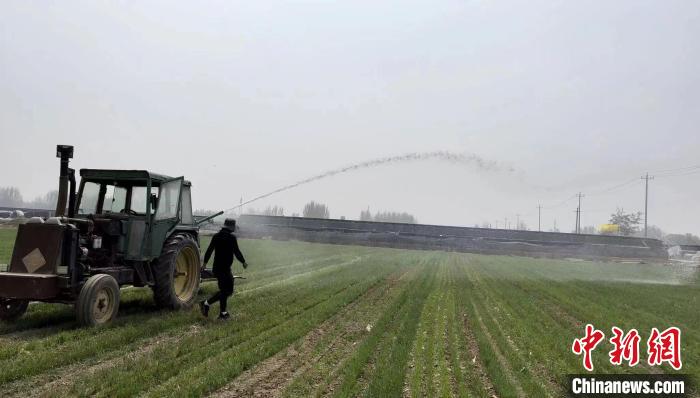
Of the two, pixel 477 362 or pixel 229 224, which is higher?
pixel 229 224

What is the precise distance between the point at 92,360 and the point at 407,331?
16.3 feet

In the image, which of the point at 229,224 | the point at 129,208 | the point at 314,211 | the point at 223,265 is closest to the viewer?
the point at 223,265

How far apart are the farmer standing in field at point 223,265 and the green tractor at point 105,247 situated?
3.09ft

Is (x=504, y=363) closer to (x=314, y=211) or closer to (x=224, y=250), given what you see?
(x=224, y=250)

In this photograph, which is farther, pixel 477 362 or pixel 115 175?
pixel 115 175

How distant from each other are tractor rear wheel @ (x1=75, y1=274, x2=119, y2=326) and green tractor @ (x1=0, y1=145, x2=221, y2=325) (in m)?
0.01

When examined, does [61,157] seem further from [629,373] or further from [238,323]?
[629,373]

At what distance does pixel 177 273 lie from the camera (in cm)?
1020

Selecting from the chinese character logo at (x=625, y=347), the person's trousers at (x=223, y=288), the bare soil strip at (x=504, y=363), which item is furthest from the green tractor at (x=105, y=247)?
the chinese character logo at (x=625, y=347)

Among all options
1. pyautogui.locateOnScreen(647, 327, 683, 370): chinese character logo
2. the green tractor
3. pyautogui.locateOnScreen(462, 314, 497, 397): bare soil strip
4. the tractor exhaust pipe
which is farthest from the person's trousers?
pyautogui.locateOnScreen(647, 327, 683, 370): chinese character logo

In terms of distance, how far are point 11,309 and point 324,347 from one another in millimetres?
5309

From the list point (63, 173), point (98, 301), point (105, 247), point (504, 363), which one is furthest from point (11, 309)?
point (504, 363)

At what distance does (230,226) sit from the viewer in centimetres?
963

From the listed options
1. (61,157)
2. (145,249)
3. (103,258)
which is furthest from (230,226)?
(61,157)
